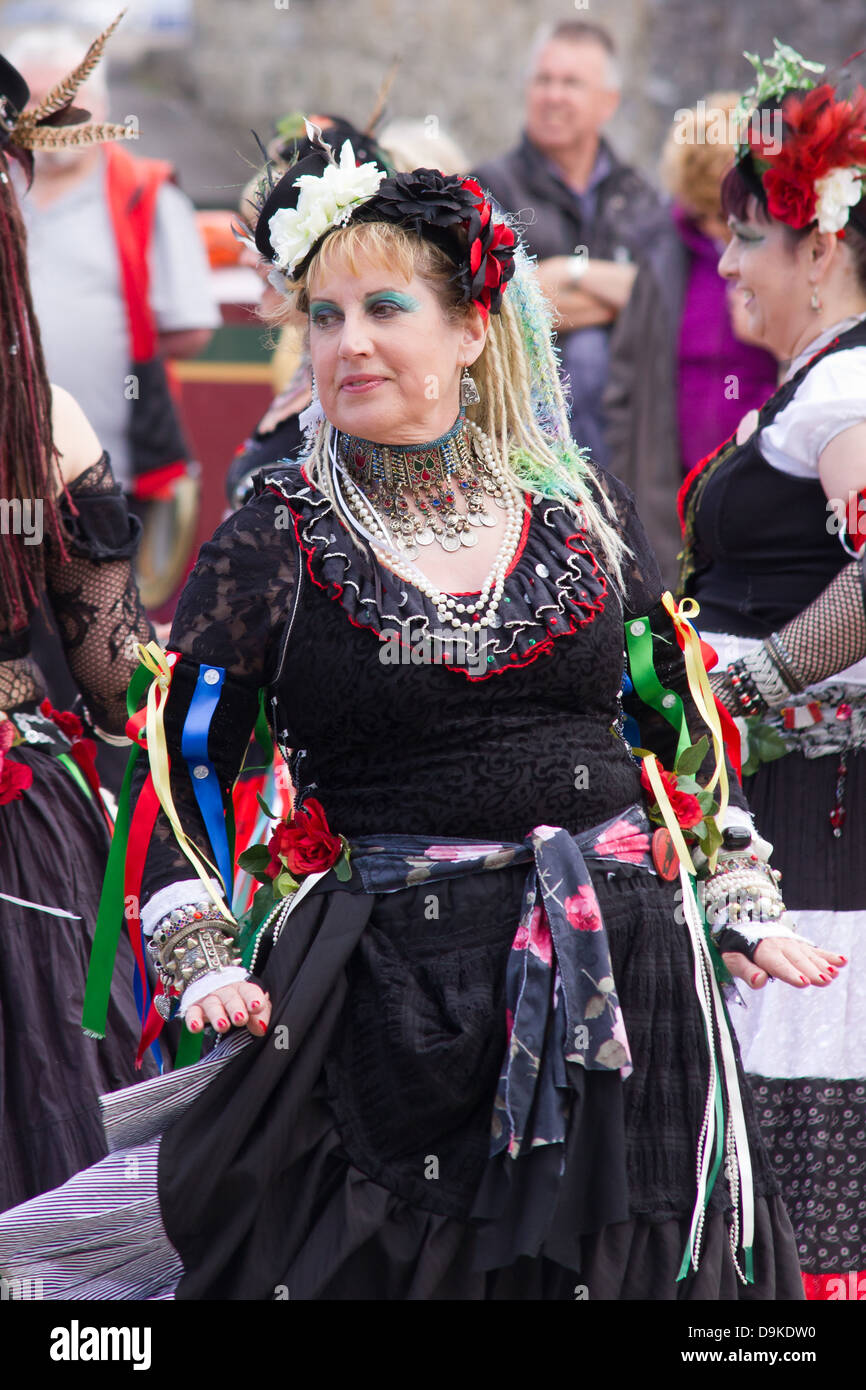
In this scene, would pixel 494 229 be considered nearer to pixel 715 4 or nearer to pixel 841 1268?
pixel 841 1268

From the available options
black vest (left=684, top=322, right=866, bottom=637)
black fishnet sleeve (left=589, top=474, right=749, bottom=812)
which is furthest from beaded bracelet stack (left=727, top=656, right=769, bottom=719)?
black fishnet sleeve (left=589, top=474, right=749, bottom=812)

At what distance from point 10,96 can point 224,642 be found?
130cm

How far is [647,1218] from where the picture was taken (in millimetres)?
2309

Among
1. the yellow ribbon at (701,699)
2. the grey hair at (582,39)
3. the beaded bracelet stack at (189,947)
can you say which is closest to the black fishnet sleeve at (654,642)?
the yellow ribbon at (701,699)

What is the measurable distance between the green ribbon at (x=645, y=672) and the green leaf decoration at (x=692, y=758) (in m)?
0.02

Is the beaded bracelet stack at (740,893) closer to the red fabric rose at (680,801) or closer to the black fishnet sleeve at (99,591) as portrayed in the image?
the red fabric rose at (680,801)

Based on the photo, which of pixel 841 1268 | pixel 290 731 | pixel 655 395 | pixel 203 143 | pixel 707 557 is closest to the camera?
pixel 290 731

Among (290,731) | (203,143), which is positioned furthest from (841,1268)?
(203,143)

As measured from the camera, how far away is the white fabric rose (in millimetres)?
3531

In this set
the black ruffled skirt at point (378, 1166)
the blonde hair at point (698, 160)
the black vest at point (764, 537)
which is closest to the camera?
the black ruffled skirt at point (378, 1166)

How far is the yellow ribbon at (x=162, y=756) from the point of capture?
240 centimetres
